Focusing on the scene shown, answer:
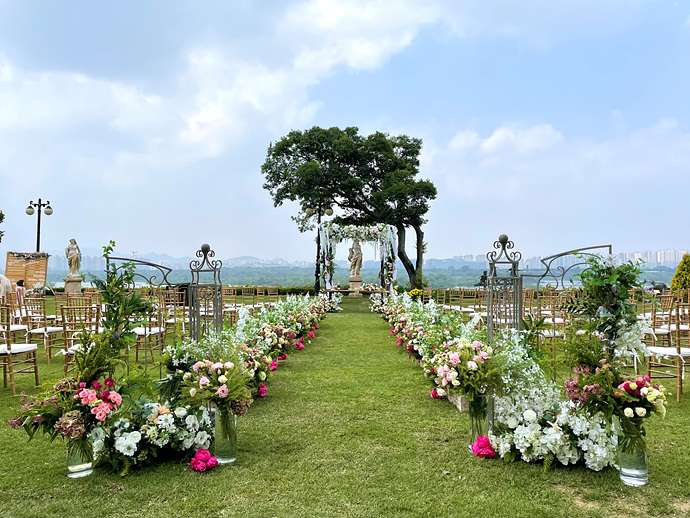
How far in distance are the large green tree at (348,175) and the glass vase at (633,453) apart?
18431 millimetres

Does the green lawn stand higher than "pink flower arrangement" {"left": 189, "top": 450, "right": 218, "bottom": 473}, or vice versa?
"pink flower arrangement" {"left": 189, "top": 450, "right": 218, "bottom": 473}

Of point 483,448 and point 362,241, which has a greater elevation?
point 362,241

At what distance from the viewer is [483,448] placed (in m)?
3.69

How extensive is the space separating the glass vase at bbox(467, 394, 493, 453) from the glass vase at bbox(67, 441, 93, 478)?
2.56m

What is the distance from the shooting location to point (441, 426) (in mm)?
4461

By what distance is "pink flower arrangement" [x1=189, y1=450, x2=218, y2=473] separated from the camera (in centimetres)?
346

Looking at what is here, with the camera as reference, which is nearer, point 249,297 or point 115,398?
point 115,398

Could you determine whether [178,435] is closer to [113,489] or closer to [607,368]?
[113,489]

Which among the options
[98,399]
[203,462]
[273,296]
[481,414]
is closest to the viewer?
[98,399]

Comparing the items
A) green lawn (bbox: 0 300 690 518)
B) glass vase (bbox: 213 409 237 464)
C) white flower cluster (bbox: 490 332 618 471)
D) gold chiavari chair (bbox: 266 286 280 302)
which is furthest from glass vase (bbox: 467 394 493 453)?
gold chiavari chair (bbox: 266 286 280 302)

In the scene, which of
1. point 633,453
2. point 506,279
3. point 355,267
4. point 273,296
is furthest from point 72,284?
point 633,453

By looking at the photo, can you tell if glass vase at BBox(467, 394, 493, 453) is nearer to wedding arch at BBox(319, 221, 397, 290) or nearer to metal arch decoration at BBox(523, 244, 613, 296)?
metal arch decoration at BBox(523, 244, 613, 296)

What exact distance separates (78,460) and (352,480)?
1.77m

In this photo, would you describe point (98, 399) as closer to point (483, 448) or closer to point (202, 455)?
point (202, 455)
